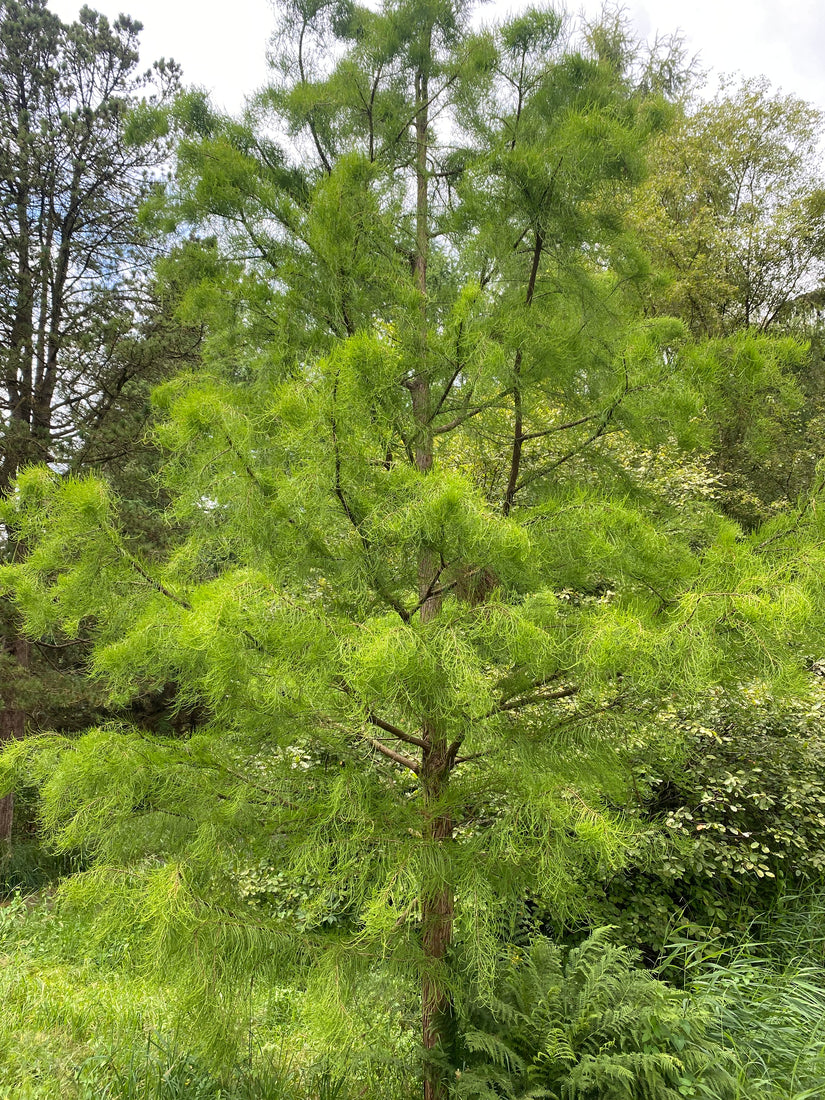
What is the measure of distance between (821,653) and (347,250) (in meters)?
2.21

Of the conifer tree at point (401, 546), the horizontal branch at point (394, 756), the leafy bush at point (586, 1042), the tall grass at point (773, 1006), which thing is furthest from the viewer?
the horizontal branch at point (394, 756)

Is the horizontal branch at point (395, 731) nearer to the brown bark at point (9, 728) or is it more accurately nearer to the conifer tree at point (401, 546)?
the conifer tree at point (401, 546)

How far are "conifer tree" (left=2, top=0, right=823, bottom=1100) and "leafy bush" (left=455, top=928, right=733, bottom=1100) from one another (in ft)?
0.77

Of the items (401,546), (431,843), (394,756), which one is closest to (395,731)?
(394,756)

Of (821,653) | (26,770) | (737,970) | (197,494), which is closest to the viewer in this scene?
(821,653)

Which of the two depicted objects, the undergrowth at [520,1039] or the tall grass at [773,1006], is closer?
the undergrowth at [520,1039]

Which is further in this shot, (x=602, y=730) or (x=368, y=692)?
(x=602, y=730)

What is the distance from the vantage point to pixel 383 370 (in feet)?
7.02

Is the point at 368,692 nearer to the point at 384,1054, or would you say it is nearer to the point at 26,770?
the point at 26,770

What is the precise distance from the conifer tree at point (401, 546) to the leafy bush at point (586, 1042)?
0.24 m

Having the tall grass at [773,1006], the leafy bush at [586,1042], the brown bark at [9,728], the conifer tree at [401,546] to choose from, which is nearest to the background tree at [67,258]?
the brown bark at [9,728]

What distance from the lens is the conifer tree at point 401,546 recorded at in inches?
79.0

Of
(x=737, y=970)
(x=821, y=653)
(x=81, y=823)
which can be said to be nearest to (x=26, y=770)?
(x=81, y=823)

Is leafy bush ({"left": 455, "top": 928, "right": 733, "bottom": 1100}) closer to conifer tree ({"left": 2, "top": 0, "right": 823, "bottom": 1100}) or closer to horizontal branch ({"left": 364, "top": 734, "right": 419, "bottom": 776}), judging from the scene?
conifer tree ({"left": 2, "top": 0, "right": 823, "bottom": 1100})
